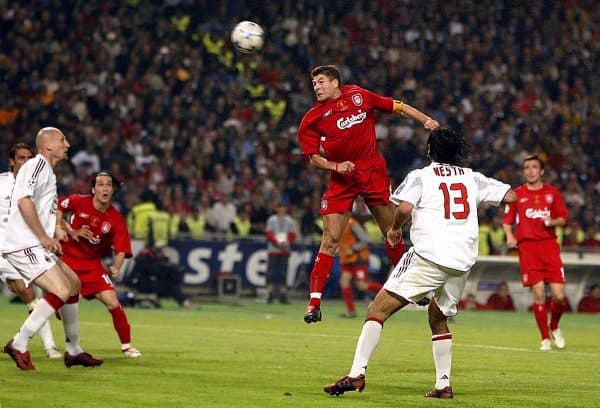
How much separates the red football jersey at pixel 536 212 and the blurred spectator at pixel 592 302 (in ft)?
29.5

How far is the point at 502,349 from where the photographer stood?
14547mm

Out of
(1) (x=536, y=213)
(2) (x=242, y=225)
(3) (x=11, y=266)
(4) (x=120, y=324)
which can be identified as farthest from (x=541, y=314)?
(2) (x=242, y=225)

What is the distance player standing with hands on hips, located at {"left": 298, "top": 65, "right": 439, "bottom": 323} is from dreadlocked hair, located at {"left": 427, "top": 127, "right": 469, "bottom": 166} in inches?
94.2

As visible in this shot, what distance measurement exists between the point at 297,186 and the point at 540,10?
443 inches

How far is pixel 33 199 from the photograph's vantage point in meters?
10.7

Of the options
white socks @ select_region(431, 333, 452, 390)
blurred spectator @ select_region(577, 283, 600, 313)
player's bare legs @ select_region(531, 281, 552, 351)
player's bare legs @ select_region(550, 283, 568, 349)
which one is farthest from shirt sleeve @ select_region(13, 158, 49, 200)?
blurred spectator @ select_region(577, 283, 600, 313)

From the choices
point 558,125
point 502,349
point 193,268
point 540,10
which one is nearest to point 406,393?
point 502,349

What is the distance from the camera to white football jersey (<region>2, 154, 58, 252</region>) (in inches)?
415

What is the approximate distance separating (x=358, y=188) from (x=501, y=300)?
1280 cm

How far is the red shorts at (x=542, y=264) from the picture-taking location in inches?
600

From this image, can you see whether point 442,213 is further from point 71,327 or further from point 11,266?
point 11,266

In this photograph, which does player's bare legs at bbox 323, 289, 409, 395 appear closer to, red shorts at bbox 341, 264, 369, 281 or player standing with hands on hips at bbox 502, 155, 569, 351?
player standing with hands on hips at bbox 502, 155, 569, 351

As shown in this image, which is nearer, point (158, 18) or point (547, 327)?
point (547, 327)

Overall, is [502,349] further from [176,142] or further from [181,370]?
[176,142]
